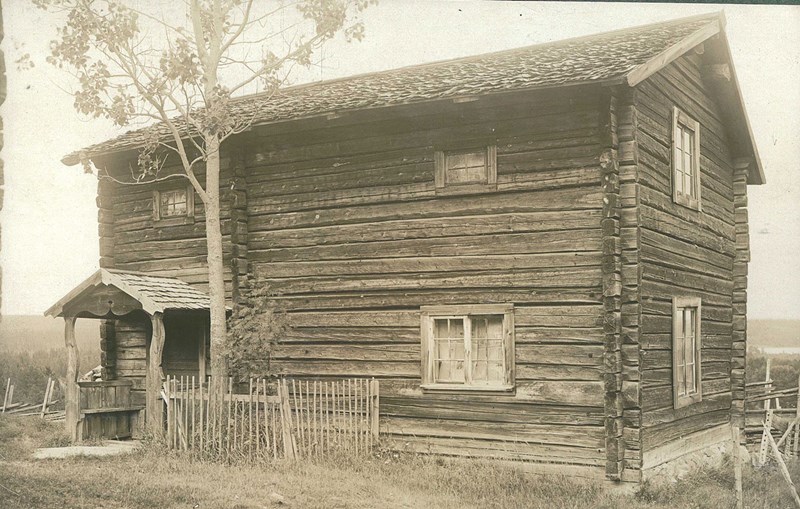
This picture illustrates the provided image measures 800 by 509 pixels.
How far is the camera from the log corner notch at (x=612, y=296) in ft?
35.6

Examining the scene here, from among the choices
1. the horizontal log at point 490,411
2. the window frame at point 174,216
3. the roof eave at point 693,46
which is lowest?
the horizontal log at point 490,411

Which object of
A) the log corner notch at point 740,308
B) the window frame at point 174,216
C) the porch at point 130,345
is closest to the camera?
the porch at point 130,345

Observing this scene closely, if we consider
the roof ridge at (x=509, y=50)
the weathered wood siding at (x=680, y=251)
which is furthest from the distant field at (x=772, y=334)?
the roof ridge at (x=509, y=50)

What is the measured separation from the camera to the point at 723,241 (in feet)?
50.3

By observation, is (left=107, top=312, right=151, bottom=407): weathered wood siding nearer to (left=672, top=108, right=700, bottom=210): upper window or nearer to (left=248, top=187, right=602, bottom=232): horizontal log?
(left=248, top=187, right=602, bottom=232): horizontal log

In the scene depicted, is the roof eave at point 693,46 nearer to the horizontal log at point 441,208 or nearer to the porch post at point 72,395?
the horizontal log at point 441,208

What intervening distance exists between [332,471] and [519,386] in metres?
2.81

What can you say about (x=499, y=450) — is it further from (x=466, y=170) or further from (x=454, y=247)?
(x=466, y=170)

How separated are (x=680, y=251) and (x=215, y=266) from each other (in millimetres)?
7330

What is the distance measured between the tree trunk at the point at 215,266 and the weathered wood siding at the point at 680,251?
6371mm

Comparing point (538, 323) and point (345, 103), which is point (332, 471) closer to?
point (538, 323)

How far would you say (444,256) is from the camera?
12.1m

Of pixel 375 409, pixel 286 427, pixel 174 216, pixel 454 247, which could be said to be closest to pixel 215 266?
pixel 174 216

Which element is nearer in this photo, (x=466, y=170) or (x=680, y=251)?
(x=466, y=170)
